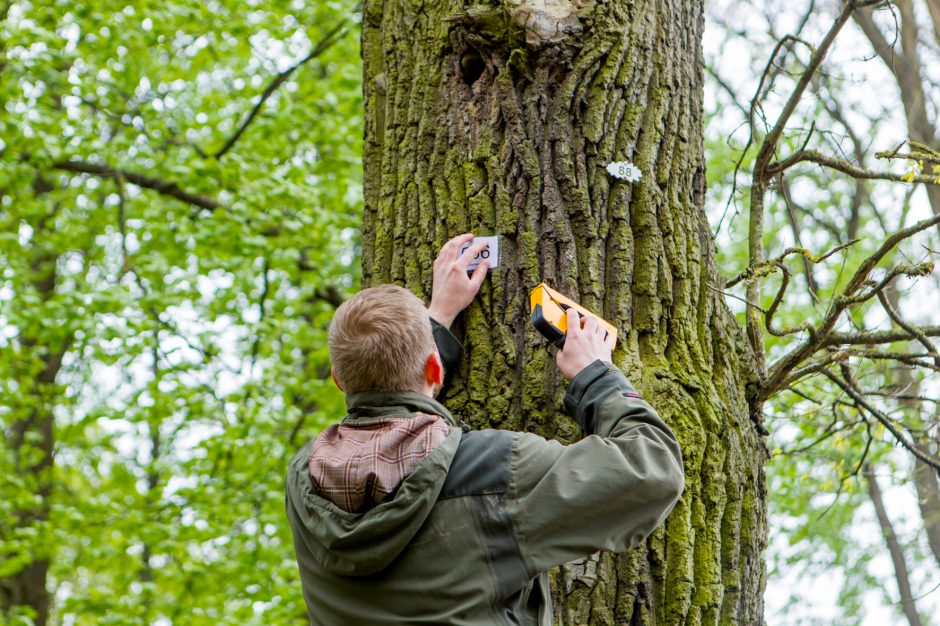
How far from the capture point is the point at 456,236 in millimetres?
2717

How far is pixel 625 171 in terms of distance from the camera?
2.71m

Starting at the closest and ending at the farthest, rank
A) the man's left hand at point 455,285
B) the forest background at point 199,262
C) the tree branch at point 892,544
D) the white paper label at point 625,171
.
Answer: the man's left hand at point 455,285
the white paper label at point 625,171
the forest background at point 199,262
the tree branch at point 892,544

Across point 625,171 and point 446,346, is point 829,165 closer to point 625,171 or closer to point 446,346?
point 625,171

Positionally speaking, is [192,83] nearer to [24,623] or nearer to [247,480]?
[247,480]

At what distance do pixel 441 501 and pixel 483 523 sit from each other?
0.33 ft

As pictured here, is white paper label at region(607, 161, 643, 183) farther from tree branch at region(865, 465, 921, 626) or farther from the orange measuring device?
tree branch at region(865, 465, 921, 626)

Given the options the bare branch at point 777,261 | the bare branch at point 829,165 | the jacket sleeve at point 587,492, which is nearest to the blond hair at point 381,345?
the jacket sleeve at point 587,492

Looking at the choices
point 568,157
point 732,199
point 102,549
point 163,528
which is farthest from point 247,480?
point 568,157

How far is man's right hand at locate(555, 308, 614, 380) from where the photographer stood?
235 cm

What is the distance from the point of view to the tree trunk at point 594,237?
248 cm

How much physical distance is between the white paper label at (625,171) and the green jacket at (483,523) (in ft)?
3.23

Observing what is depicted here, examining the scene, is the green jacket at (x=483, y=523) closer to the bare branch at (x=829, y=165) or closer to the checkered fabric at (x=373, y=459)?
the checkered fabric at (x=373, y=459)

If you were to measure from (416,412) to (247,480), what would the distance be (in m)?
6.34

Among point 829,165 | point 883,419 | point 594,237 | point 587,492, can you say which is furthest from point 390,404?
point 829,165
